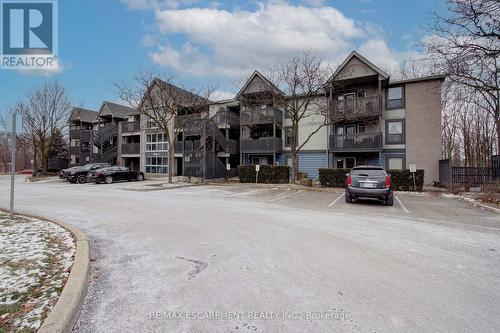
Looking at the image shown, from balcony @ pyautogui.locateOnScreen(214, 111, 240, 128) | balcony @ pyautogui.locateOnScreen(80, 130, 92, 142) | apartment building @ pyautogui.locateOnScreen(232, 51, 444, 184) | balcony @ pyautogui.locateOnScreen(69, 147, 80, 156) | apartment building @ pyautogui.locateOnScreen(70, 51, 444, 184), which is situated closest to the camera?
apartment building @ pyautogui.locateOnScreen(232, 51, 444, 184)

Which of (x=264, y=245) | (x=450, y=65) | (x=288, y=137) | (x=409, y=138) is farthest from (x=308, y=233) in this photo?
(x=288, y=137)

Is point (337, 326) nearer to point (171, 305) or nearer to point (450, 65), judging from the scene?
point (171, 305)

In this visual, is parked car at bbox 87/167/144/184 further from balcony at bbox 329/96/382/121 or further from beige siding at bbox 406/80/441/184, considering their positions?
beige siding at bbox 406/80/441/184

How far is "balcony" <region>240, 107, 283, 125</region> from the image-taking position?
82.1ft

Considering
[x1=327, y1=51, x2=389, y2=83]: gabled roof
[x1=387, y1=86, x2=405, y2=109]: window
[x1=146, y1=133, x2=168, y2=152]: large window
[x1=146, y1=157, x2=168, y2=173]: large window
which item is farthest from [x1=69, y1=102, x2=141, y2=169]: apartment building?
[x1=387, y1=86, x2=405, y2=109]: window

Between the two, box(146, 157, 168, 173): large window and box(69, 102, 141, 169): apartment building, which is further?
box(69, 102, 141, 169): apartment building

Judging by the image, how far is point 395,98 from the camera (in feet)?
72.7

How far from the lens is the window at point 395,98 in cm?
2188

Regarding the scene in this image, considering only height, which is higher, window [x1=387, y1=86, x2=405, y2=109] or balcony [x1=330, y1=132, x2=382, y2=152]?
window [x1=387, y1=86, x2=405, y2=109]

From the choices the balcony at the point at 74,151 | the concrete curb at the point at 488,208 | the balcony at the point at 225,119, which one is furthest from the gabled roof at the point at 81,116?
the concrete curb at the point at 488,208

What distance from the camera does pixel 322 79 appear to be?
20.8 meters

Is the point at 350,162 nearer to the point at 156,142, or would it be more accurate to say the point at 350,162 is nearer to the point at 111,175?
the point at 111,175

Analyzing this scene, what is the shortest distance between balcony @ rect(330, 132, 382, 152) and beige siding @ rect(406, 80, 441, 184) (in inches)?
99.5

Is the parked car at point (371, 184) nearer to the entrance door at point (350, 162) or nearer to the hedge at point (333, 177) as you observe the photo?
the hedge at point (333, 177)
